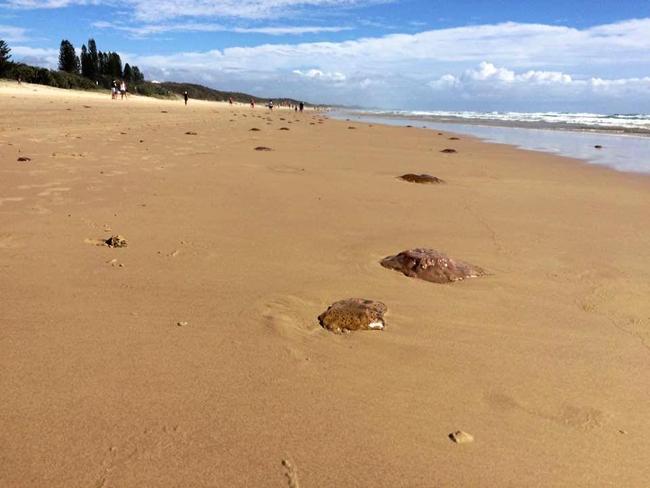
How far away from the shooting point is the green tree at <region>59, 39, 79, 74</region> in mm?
72000

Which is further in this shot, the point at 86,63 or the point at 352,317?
the point at 86,63

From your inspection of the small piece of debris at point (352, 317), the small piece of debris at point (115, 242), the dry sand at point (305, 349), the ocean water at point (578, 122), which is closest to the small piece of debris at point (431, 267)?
the dry sand at point (305, 349)

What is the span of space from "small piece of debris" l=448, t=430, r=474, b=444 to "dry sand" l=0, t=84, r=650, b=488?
0.03 m

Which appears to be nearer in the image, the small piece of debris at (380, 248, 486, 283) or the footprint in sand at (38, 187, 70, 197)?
the small piece of debris at (380, 248, 486, 283)

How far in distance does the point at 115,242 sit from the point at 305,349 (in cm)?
200

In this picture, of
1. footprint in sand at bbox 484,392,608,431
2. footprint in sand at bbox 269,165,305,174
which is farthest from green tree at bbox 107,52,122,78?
footprint in sand at bbox 484,392,608,431

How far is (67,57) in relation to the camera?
7256cm

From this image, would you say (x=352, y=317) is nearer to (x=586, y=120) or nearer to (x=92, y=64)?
(x=586, y=120)

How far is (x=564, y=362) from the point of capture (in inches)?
94.8

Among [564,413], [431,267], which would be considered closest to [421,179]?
[431,267]

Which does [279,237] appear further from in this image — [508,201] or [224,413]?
[508,201]

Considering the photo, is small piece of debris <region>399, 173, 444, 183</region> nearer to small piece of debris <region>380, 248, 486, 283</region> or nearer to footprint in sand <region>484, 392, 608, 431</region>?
small piece of debris <region>380, 248, 486, 283</region>

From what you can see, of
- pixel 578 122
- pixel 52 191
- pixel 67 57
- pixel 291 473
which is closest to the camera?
pixel 291 473

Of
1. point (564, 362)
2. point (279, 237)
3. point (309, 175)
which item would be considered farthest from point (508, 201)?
point (564, 362)
